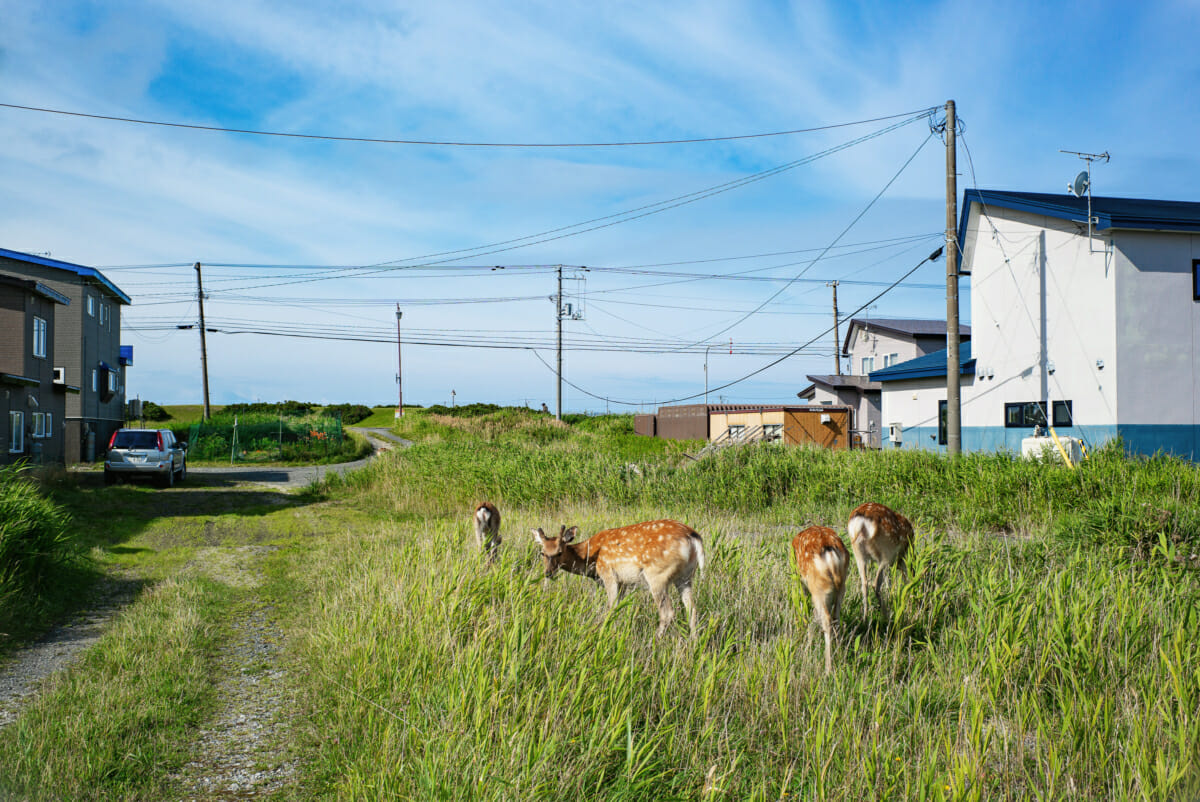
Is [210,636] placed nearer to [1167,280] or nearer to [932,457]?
[932,457]

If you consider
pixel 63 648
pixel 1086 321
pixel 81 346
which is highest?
pixel 81 346

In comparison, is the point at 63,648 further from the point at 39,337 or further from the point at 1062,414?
the point at 1062,414

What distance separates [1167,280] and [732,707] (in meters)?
21.0

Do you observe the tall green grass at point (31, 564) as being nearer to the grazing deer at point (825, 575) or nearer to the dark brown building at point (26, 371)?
the grazing deer at point (825, 575)

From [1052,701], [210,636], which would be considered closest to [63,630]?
[210,636]

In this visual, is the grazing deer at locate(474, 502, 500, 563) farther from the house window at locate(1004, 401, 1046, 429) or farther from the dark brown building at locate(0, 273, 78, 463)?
the house window at locate(1004, 401, 1046, 429)

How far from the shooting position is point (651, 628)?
267 inches

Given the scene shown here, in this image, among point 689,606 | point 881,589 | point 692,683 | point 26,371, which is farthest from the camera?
point 26,371

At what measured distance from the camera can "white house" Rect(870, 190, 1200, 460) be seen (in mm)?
19781

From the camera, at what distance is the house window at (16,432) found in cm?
2181

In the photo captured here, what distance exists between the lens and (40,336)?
80.1 feet

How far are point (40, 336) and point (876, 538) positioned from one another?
2663cm

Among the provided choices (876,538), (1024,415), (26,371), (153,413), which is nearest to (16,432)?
(26,371)

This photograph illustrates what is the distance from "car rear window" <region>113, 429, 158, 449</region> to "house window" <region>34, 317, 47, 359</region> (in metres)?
3.44
